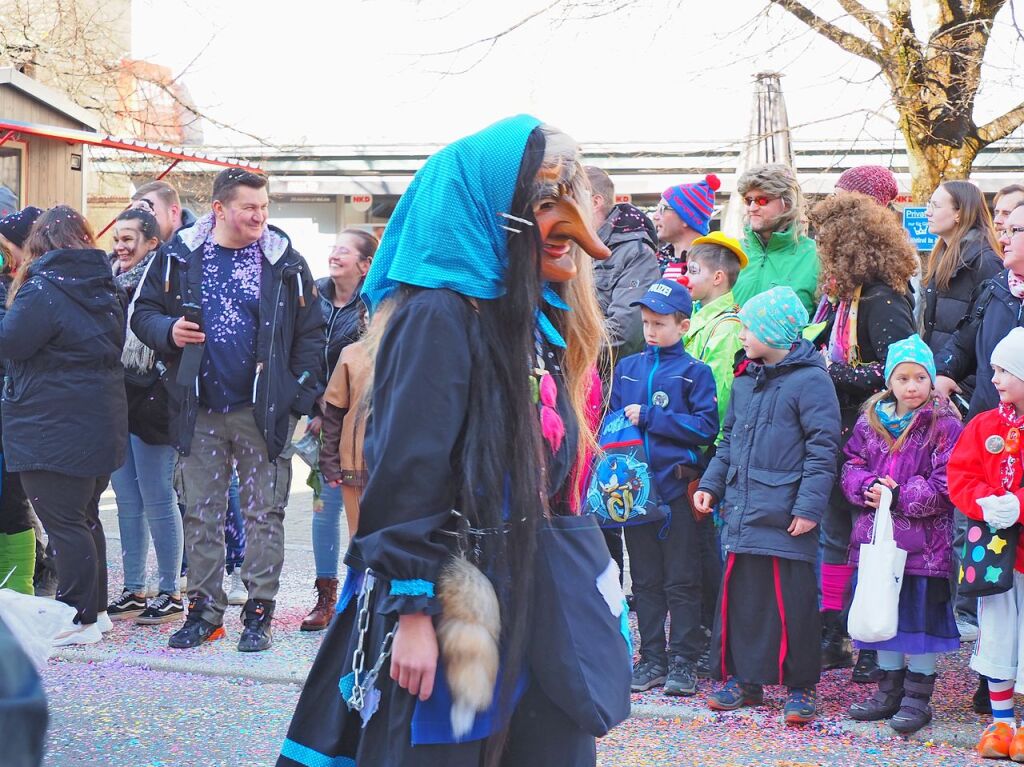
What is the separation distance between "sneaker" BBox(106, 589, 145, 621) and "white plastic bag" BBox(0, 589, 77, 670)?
3.52 metres

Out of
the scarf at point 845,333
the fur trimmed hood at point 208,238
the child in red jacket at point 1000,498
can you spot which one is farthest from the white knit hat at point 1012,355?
the fur trimmed hood at point 208,238

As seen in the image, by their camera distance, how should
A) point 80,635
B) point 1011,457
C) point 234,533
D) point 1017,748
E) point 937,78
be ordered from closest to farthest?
point 1017,748, point 1011,457, point 80,635, point 234,533, point 937,78

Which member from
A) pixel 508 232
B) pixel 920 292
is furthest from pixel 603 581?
pixel 920 292

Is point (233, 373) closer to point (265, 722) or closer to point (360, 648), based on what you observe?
point (265, 722)

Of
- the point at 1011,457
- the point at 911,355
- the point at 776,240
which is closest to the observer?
the point at 1011,457

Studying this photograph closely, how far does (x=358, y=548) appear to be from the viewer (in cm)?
234

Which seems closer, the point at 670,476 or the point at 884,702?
the point at 884,702

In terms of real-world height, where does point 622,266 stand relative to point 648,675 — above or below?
above

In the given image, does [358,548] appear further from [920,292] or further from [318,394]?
[920,292]

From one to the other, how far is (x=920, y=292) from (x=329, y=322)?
11.0 feet

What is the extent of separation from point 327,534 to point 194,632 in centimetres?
85

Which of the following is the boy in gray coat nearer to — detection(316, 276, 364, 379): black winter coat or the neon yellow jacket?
the neon yellow jacket

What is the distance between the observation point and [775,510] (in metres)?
4.90

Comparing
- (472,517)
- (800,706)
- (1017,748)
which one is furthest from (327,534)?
(472,517)
